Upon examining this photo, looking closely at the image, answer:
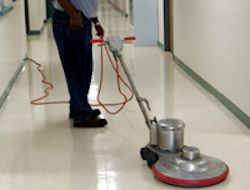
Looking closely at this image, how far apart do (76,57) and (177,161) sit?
147 centimetres

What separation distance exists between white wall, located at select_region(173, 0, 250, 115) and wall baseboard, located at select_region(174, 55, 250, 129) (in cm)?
4

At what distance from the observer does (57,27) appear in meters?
3.80

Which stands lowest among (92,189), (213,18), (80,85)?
(92,189)

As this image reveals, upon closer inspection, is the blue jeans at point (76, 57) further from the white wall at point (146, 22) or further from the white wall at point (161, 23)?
the white wall at point (146, 22)

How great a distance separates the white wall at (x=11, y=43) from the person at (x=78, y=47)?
39.2 inches

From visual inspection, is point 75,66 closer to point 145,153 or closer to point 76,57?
point 76,57

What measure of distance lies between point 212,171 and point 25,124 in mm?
1819

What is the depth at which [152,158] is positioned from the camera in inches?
114

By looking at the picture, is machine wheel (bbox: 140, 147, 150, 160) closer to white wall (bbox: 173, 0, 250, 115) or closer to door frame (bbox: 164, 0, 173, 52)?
white wall (bbox: 173, 0, 250, 115)

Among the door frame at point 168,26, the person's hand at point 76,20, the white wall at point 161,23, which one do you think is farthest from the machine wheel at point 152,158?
the white wall at point 161,23

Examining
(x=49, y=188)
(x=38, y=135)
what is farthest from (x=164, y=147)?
(x=38, y=135)

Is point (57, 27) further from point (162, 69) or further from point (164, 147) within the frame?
point (162, 69)

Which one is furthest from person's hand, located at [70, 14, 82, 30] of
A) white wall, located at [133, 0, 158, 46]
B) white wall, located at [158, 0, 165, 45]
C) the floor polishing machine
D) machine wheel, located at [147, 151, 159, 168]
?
white wall, located at [133, 0, 158, 46]

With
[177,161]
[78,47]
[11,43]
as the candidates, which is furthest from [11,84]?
[177,161]
